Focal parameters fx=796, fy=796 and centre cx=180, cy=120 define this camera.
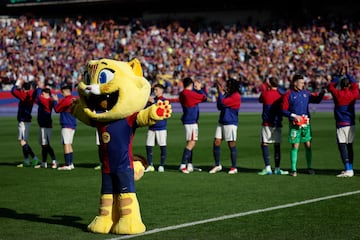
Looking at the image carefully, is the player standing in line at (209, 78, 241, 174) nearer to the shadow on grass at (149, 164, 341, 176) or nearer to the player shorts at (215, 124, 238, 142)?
the player shorts at (215, 124, 238, 142)

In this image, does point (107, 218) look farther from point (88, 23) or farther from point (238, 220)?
point (88, 23)

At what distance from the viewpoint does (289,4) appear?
5028 cm

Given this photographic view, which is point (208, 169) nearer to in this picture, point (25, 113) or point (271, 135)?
point (271, 135)

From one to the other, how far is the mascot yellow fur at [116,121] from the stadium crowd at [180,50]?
34.5 meters

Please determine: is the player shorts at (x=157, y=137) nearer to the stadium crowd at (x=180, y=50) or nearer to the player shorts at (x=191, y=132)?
the player shorts at (x=191, y=132)

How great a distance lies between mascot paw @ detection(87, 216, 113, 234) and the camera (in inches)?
389

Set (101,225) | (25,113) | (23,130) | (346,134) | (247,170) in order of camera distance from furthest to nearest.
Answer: (23,130) < (25,113) < (247,170) < (346,134) < (101,225)

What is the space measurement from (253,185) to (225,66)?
34021 millimetres

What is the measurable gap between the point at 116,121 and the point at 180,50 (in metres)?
40.2

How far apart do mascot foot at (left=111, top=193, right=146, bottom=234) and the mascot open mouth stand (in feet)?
3.78

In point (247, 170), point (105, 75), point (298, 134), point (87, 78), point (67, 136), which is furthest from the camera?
point (67, 136)

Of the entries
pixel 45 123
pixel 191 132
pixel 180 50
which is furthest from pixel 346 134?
pixel 180 50

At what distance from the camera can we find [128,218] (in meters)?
9.80

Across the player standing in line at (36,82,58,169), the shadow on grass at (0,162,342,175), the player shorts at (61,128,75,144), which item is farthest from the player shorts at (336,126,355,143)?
the player standing in line at (36,82,58,169)
